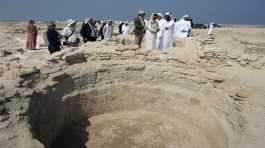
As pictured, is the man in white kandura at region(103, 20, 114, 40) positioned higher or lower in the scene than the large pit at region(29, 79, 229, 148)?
higher

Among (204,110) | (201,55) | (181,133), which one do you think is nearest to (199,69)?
(201,55)

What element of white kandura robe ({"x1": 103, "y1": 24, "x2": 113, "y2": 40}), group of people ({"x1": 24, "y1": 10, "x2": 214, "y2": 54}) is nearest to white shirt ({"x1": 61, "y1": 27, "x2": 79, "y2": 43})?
group of people ({"x1": 24, "y1": 10, "x2": 214, "y2": 54})

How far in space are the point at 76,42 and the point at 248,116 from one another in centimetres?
580

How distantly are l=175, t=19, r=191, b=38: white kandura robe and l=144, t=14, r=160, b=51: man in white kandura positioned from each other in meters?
2.46

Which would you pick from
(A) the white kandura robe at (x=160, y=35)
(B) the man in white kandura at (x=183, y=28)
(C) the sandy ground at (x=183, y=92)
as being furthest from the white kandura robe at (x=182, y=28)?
(C) the sandy ground at (x=183, y=92)

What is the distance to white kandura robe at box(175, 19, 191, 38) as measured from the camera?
42.2 feet

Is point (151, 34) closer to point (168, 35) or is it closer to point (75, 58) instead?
point (168, 35)

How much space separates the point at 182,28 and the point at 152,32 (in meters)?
2.83

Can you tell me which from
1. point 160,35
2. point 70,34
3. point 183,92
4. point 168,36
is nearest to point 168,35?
point 168,36

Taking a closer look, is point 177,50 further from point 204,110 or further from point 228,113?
point 228,113

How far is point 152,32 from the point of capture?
10.5 metres

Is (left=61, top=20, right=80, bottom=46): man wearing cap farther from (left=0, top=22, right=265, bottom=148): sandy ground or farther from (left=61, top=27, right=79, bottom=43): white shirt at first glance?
(left=0, top=22, right=265, bottom=148): sandy ground

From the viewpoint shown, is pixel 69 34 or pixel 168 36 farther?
pixel 168 36

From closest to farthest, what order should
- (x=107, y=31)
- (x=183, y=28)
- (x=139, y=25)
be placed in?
(x=139, y=25) → (x=183, y=28) → (x=107, y=31)
